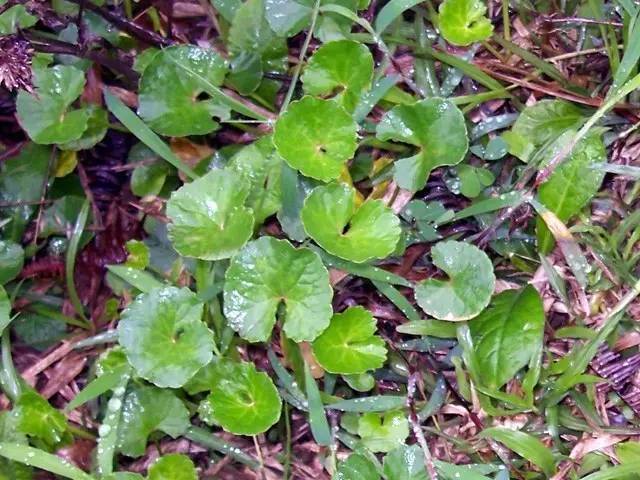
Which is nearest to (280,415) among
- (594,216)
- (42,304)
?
(42,304)

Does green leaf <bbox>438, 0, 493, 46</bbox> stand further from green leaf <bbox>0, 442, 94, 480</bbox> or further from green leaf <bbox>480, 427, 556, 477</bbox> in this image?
green leaf <bbox>0, 442, 94, 480</bbox>

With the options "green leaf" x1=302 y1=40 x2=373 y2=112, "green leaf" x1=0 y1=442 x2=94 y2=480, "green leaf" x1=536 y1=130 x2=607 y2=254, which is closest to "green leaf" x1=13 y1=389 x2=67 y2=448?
"green leaf" x1=0 y1=442 x2=94 y2=480

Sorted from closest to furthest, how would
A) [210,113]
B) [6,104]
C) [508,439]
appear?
[508,439] → [210,113] → [6,104]

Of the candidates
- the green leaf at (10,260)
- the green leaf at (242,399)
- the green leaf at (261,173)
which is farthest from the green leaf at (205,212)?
the green leaf at (10,260)

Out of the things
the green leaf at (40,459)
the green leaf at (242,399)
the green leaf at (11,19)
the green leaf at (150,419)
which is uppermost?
the green leaf at (11,19)

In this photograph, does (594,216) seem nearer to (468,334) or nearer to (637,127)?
(637,127)

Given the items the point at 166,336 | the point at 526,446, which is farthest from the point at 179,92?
the point at 526,446

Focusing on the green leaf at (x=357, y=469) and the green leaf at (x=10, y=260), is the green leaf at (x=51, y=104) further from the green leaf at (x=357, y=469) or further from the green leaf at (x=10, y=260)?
the green leaf at (x=357, y=469)

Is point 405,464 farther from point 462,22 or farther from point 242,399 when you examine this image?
point 462,22
